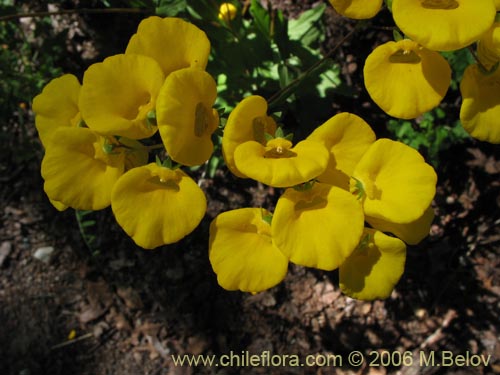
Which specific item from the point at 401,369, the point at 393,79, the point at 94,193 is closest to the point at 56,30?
the point at 94,193

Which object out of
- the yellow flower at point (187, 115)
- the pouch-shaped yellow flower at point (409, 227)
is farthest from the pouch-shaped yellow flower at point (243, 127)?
the pouch-shaped yellow flower at point (409, 227)

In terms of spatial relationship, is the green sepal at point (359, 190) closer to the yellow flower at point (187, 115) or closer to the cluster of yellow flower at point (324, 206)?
the cluster of yellow flower at point (324, 206)

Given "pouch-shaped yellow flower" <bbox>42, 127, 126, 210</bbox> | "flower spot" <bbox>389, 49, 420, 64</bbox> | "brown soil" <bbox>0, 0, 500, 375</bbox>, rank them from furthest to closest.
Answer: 1. "brown soil" <bbox>0, 0, 500, 375</bbox>
2. "flower spot" <bbox>389, 49, 420, 64</bbox>
3. "pouch-shaped yellow flower" <bbox>42, 127, 126, 210</bbox>

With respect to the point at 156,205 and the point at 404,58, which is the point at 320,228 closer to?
the point at 156,205

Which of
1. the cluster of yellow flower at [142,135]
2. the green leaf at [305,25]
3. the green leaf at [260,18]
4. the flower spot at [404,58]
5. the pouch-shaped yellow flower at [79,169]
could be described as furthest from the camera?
the green leaf at [305,25]

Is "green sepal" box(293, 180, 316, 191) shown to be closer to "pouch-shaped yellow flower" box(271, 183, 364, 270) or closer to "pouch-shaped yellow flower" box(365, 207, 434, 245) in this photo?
"pouch-shaped yellow flower" box(271, 183, 364, 270)

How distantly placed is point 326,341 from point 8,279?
268 cm

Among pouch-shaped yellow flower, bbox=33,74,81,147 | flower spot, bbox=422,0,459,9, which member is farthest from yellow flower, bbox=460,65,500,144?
pouch-shaped yellow flower, bbox=33,74,81,147

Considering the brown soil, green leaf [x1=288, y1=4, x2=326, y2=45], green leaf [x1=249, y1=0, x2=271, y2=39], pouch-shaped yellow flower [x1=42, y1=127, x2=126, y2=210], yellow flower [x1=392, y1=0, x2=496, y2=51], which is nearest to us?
yellow flower [x1=392, y1=0, x2=496, y2=51]

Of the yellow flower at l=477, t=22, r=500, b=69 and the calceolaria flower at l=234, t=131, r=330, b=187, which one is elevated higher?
the yellow flower at l=477, t=22, r=500, b=69

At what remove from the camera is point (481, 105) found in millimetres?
2016

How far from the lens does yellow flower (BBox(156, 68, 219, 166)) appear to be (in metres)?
1.67

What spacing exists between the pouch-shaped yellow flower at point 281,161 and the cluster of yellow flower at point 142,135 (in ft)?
0.73

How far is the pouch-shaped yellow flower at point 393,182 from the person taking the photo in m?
1.74
